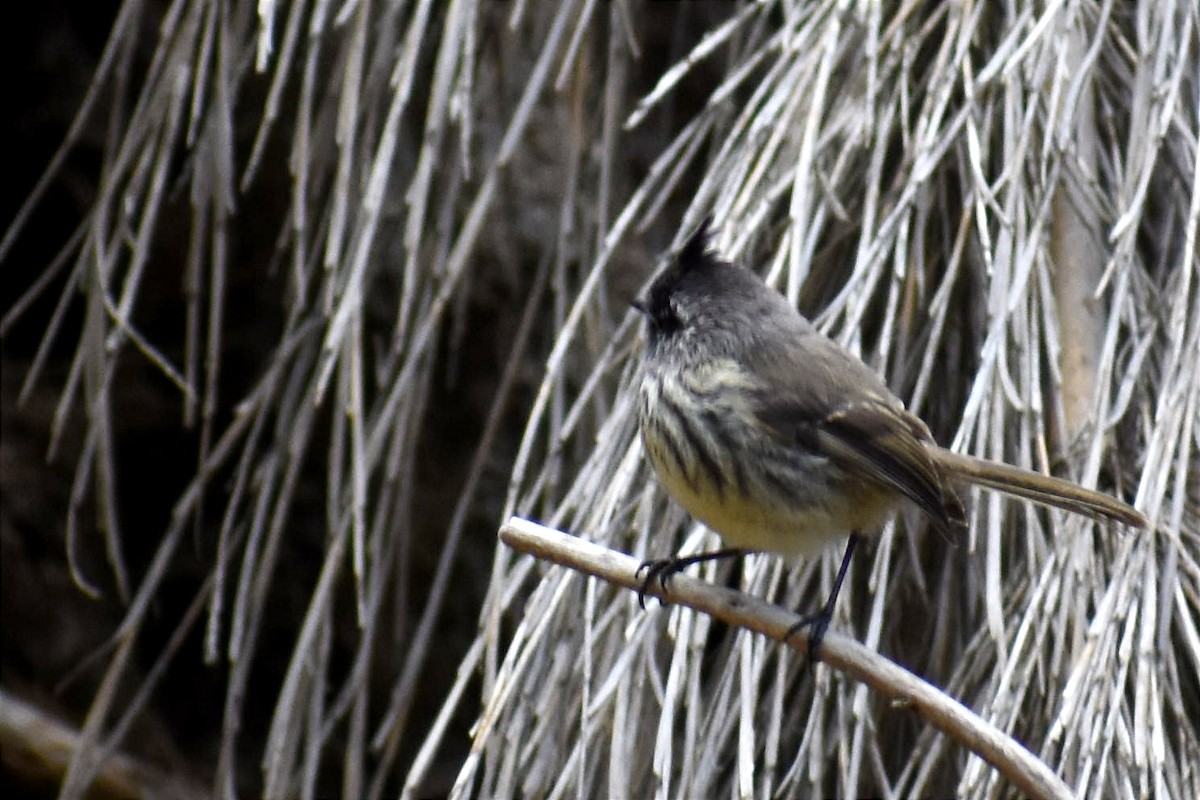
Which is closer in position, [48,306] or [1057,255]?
[1057,255]

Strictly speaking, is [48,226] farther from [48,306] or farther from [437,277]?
[437,277]

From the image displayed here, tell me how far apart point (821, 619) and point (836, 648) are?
29cm

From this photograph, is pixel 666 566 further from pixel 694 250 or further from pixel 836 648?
pixel 694 250

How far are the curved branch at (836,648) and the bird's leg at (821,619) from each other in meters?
0.01

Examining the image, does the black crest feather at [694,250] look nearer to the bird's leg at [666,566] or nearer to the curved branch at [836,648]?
the bird's leg at [666,566]

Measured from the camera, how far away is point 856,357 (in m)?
2.35

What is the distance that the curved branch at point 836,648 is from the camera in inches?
65.6

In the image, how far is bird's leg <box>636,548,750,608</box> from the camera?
212cm

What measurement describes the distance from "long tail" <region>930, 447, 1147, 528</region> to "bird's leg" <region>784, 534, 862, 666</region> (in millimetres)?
225

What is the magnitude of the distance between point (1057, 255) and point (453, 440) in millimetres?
1643

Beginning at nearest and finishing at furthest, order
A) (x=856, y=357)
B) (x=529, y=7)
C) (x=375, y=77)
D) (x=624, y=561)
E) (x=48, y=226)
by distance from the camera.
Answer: (x=624, y=561) → (x=856, y=357) → (x=375, y=77) → (x=529, y=7) → (x=48, y=226)

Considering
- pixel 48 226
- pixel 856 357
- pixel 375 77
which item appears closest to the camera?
pixel 856 357

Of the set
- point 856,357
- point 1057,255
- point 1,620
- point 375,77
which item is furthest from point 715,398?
point 1,620

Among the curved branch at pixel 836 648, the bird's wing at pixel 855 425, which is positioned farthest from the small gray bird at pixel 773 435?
the curved branch at pixel 836 648
